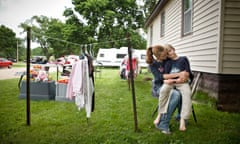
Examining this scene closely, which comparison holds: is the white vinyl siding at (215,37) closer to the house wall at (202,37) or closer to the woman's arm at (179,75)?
the house wall at (202,37)

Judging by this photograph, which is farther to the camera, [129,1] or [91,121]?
[129,1]

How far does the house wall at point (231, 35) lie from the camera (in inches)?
131

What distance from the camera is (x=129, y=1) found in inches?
362

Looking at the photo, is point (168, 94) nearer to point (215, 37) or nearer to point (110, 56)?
point (215, 37)

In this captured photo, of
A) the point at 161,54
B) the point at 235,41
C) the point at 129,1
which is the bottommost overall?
the point at 161,54

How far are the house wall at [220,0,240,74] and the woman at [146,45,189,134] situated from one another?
1.33 metres

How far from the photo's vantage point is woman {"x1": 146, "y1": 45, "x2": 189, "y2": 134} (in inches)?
97.7

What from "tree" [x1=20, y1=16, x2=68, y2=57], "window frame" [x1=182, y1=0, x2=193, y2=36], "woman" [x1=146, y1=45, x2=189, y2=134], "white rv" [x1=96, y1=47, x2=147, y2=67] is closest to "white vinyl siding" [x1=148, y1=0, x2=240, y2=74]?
"window frame" [x1=182, y1=0, x2=193, y2=36]

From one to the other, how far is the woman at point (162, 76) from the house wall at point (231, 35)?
1.33 meters

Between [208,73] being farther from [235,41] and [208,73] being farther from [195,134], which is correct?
[195,134]

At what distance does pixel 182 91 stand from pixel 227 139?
2.35 feet

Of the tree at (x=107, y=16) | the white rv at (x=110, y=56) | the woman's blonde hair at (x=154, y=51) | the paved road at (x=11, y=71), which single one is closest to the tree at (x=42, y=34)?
the paved road at (x=11, y=71)

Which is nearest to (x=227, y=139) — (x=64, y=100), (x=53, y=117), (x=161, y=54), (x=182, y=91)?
(x=182, y=91)

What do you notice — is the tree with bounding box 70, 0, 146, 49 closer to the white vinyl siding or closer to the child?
the white vinyl siding
